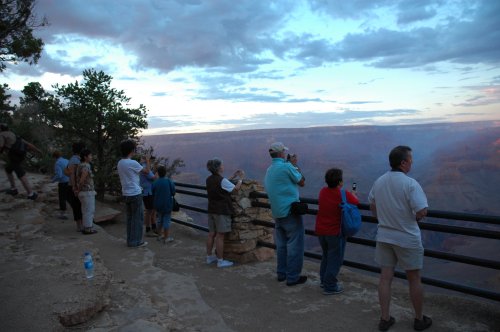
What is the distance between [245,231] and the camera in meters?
5.95

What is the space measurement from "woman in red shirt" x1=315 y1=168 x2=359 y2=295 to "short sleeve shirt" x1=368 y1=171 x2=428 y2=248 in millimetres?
797

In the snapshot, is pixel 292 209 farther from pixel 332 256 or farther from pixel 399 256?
pixel 399 256

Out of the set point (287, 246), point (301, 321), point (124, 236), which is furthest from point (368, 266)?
point (124, 236)

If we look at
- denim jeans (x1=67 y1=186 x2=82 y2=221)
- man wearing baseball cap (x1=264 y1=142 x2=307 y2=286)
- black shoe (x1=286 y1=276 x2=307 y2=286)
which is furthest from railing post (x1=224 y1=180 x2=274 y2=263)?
denim jeans (x1=67 y1=186 x2=82 y2=221)

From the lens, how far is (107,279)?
4289 mm

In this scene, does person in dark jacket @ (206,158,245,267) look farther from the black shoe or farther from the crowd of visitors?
the black shoe

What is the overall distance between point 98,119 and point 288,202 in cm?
789

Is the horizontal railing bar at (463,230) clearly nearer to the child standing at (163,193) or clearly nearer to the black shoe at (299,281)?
the black shoe at (299,281)

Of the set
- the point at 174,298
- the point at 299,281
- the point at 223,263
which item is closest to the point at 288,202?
the point at 299,281

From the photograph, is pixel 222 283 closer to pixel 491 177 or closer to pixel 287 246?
pixel 287 246

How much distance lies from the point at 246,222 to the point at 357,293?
202cm

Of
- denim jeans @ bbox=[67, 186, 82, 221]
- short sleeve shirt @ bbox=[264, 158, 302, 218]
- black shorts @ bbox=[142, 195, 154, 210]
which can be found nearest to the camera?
short sleeve shirt @ bbox=[264, 158, 302, 218]

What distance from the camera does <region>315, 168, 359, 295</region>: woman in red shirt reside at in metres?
4.39

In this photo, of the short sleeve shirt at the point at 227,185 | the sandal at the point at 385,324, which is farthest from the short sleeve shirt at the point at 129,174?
the sandal at the point at 385,324
